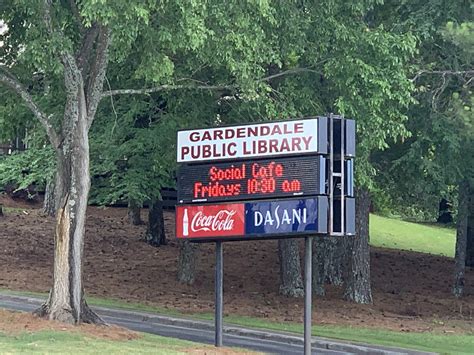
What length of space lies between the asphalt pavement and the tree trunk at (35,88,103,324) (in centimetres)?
228

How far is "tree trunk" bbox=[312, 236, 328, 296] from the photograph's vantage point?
30828mm

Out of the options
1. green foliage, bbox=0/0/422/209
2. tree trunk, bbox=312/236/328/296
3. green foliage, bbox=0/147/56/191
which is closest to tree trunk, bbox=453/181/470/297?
tree trunk, bbox=312/236/328/296

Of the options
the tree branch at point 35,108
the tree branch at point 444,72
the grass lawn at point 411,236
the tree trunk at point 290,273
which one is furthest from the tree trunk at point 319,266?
the grass lawn at point 411,236

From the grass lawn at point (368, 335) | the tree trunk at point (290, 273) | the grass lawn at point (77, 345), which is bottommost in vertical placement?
the grass lawn at point (368, 335)

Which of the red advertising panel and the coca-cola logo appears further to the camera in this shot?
the coca-cola logo

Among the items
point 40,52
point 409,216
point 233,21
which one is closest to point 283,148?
point 233,21

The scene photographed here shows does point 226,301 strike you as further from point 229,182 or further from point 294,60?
point 229,182

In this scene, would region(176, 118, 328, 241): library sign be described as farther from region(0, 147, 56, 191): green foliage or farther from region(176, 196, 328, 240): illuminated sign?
region(0, 147, 56, 191): green foliage

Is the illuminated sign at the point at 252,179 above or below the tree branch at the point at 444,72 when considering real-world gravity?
below

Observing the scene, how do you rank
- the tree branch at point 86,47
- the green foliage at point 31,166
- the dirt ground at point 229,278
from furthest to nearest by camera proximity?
the green foliage at point 31,166 < the dirt ground at point 229,278 < the tree branch at point 86,47

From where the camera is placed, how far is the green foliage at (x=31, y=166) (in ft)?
98.0

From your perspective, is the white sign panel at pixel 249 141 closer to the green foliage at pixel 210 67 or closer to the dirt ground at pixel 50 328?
Result: the green foliage at pixel 210 67

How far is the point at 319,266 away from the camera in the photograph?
3209cm

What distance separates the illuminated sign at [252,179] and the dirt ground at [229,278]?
8.15 m
